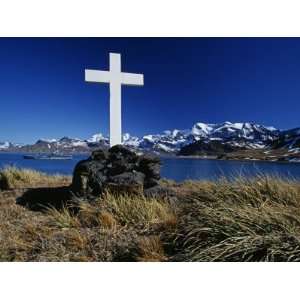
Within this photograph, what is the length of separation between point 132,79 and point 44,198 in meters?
2.77

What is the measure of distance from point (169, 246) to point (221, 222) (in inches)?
23.7

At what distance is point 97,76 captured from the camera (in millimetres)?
7117

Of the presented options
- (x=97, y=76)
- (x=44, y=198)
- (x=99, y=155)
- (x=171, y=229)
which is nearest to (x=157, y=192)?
(x=99, y=155)

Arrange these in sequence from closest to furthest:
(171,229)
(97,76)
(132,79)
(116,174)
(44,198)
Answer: (171,229) → (116,174) → (44,198) → (97,76) → (132,79)

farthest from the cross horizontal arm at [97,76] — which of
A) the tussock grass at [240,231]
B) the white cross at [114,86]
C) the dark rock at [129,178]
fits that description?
the tussock grass at [240,231]

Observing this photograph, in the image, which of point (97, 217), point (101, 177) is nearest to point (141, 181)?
point (101, 177)

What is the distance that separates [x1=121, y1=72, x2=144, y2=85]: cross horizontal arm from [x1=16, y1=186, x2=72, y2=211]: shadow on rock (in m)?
2.32

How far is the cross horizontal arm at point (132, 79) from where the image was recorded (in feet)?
24.1

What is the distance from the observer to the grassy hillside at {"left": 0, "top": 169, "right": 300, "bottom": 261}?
3629 mm

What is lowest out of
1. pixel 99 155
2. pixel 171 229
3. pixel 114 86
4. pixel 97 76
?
pixel 171 229

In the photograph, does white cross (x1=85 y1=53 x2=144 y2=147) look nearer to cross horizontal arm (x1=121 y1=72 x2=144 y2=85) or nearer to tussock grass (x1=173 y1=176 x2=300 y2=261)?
cross horizontal arm (x1=121 y1=72 x2=144 y2=85)

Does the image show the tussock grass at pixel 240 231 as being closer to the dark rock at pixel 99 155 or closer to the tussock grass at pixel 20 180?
the dark rock at pixel 99 155

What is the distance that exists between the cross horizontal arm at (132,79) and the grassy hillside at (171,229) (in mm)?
2600

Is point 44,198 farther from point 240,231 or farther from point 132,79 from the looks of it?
point 240,231
